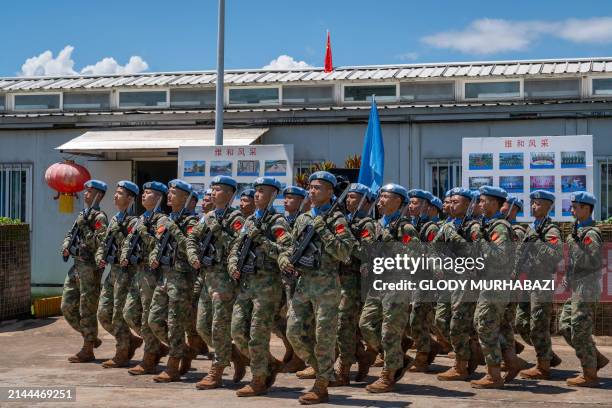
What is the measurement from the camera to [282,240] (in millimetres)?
8219

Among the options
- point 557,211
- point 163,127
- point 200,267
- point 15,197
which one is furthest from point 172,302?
point 15,197

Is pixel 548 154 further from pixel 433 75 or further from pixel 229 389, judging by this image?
pixel 229 389

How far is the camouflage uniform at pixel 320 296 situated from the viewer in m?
7.89

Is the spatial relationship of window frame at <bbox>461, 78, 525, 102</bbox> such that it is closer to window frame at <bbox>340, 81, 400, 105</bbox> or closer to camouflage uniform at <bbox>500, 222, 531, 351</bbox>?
window frame at <bbox>340, 81, 400, 105</bbox>

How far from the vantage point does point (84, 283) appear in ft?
34.0

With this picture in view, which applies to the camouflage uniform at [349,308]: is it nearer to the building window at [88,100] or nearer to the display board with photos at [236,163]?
the display board with photos at [236,163]

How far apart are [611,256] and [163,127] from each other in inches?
329

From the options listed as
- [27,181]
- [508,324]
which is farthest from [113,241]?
[27,181]

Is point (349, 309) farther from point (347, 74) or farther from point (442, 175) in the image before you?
point (347, 74)

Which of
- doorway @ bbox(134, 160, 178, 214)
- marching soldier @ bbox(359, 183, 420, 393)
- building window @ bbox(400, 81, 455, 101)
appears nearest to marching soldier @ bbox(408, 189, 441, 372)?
marching soldier @ bbox(359, 183, 420, 393)

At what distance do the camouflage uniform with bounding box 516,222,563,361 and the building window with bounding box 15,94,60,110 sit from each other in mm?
11424

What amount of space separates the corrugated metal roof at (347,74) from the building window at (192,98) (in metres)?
0.16

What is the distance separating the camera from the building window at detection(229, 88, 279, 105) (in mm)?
16672

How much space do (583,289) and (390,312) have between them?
184 centimetres
